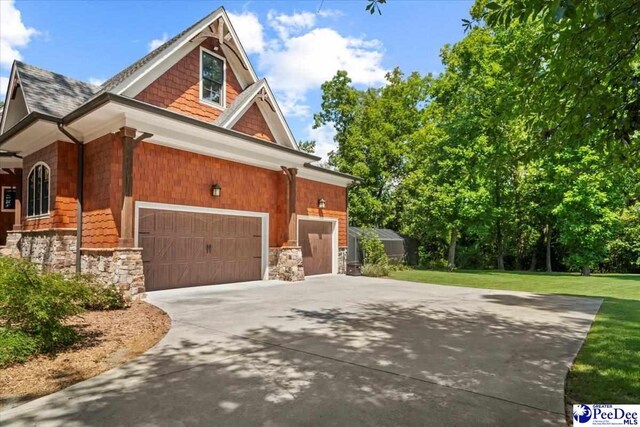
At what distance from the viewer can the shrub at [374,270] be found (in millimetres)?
15812

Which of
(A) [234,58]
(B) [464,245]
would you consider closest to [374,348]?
(A) [234,58]

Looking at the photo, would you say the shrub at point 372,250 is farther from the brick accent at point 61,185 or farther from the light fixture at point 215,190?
the brick accent at point 61,185

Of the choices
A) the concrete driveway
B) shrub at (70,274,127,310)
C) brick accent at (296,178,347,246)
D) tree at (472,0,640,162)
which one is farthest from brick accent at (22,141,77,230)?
tree at (472,0,640,162)

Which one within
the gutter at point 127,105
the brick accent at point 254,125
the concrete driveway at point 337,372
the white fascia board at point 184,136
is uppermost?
the brick accent at point 254,125

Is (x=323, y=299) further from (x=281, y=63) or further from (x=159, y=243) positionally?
(x=281, y=63)

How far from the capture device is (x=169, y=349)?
4781 millimetres

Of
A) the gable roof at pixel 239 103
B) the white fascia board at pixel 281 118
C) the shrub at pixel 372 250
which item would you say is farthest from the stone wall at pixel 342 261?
the gable roof at pixel 239 103

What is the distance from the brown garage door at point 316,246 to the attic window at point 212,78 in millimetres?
5596

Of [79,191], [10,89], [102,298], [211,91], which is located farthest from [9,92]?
[102,298]

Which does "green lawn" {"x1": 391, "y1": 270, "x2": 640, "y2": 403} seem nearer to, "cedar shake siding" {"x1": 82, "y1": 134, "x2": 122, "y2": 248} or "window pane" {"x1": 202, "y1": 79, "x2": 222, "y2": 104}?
"cedar shake siding" {"x1": 82, "y1": 134, "x2": 122, "y2": 248}

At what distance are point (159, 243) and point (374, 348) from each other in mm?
7395

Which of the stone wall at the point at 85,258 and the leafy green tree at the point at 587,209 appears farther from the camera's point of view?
the leafy green tree at the point at 587,209

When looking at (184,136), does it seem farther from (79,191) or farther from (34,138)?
(34,138)

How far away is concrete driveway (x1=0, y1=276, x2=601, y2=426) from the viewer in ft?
9.88
